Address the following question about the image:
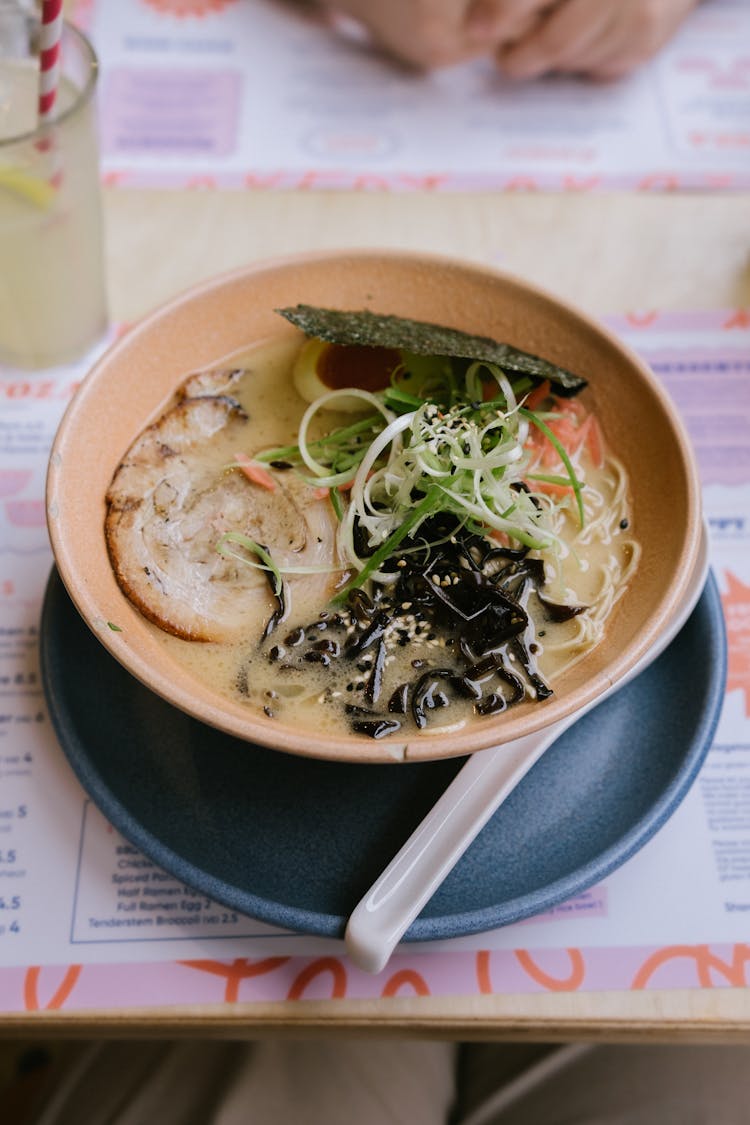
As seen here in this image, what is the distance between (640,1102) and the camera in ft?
4.56

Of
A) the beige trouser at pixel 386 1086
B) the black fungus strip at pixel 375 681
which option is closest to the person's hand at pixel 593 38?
the black fungus strip at pixel 375 681

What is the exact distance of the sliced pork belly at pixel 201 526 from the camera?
1210mm

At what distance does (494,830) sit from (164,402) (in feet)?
2.31

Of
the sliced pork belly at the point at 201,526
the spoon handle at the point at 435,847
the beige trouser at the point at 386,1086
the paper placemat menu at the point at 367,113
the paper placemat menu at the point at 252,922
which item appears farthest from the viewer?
the paper placemat menu at the point at 367,113

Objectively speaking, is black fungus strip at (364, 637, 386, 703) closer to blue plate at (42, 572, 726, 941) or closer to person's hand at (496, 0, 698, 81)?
blue plate at (42, 572, 726, 941)

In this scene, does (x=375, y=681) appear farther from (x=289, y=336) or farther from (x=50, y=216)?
(x=50, y=216)

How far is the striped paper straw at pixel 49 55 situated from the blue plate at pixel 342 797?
2.10 feet

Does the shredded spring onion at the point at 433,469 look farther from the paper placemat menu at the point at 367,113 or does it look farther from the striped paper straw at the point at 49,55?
the paper placemat menu at the point at 367,113

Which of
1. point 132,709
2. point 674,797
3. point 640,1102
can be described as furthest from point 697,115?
point 640,1102

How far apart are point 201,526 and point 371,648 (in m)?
0.27

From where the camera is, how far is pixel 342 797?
3.79ft

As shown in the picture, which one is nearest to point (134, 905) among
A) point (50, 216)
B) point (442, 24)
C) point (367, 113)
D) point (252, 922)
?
point (252, 922)

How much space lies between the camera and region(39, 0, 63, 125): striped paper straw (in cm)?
123

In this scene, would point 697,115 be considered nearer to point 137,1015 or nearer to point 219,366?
point 219,366
